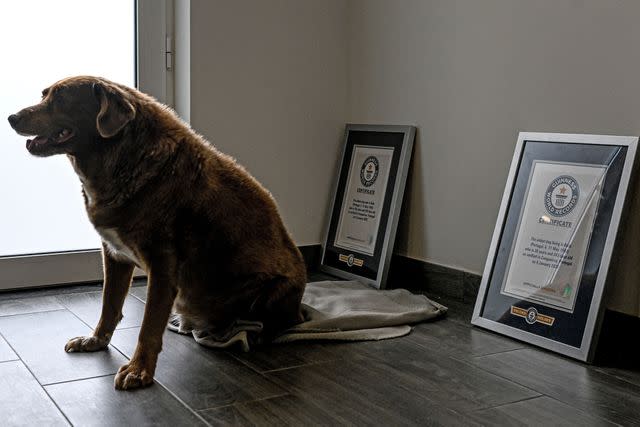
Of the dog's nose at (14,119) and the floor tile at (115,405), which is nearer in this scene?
the floor tile at (115,405)

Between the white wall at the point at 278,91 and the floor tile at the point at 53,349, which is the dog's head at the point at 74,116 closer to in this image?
the floor tile at the point at 53,349

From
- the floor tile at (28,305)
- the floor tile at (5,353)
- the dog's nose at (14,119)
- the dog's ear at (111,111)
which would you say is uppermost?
the dog's ear at (111,111)

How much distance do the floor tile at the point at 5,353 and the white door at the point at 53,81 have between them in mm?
740

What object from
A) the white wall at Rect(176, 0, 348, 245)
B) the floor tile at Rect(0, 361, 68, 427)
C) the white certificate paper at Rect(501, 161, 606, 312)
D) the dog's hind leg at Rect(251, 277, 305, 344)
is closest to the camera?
the floor tile at Rect(0, 361, 68, 427)

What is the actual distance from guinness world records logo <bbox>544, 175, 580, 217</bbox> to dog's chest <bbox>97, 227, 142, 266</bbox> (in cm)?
138

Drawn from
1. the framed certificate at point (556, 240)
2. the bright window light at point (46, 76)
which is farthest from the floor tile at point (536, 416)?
the bright window light at point (46, 76)

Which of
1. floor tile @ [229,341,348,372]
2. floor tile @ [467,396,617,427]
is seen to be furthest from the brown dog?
floor tile @ [467,396,617,427]

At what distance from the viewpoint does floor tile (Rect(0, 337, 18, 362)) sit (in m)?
2.18

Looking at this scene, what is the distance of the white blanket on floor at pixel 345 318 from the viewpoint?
234 centimetres

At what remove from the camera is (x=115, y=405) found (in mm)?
1826

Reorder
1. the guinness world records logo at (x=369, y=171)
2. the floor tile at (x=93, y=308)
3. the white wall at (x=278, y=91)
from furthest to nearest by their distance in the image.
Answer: the guinness world records logo at (x=369, y=171) → the white wall at (x=278, y=91) → the floor tile at (x=93, y=308)

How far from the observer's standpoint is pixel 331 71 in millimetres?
3598

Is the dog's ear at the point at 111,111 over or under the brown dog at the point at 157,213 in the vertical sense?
over

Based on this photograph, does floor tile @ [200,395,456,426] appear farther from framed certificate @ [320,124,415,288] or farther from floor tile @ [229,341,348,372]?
framed certificate @ [320,124,415,288]
